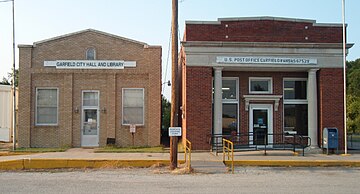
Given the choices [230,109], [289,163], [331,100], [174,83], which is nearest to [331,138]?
[331,100]

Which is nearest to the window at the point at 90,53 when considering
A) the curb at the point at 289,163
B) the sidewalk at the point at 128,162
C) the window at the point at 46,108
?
the window at the point at 46,108

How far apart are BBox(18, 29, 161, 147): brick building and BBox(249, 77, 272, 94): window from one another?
5153 millimetres

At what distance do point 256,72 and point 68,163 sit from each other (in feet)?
33.3

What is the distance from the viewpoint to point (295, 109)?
61.4 ft

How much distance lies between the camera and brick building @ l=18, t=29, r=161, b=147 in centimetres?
2022

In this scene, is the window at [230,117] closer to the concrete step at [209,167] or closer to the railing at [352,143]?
the concrete step at [209,167]

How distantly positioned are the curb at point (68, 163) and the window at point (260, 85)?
698cm

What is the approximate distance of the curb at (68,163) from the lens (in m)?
13.9

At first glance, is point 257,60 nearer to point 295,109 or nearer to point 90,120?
point 295,109

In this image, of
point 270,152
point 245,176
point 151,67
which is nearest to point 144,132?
point 151,67

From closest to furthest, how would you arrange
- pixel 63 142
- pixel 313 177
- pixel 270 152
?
pixel 313 177 < pixel 270 152 < pixel 63 142

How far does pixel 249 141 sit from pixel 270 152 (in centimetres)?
125

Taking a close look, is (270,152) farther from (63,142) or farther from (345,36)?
(63,142)

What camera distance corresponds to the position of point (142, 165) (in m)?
14.0
